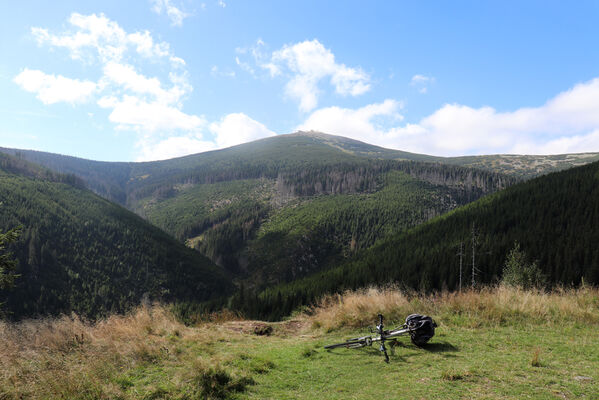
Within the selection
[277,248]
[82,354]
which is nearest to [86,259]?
[277,248]

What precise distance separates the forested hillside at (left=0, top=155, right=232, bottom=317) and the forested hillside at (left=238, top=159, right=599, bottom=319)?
47.6 meters

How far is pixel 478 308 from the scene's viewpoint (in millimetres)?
10391

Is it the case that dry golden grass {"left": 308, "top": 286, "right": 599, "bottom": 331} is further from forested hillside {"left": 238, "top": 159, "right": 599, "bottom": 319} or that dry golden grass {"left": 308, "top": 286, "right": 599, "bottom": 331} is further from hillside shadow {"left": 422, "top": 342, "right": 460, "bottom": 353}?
forested hillside {"left": 238, "top": 159, "right": 599, "bottom": 319}

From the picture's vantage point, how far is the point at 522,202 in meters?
113

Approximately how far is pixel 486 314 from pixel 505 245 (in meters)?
90.3

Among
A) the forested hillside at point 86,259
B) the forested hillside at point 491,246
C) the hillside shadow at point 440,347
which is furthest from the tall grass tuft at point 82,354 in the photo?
the forested hillside at point 86,259

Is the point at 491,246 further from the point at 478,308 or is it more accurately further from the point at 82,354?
the point at 82,354

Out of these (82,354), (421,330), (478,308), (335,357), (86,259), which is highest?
(421,330)

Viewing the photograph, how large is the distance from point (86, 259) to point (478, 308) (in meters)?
136

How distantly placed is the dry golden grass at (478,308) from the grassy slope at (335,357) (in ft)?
0.13

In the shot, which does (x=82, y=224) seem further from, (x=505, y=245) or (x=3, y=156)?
(x=505, y=245)

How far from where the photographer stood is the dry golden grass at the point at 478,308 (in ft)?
30.9

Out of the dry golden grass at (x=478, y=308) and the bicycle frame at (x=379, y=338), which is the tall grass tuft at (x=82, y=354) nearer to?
the bicycle frame at (x=379, y=338)

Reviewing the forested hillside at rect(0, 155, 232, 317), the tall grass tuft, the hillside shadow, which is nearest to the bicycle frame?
the hillside shadow
